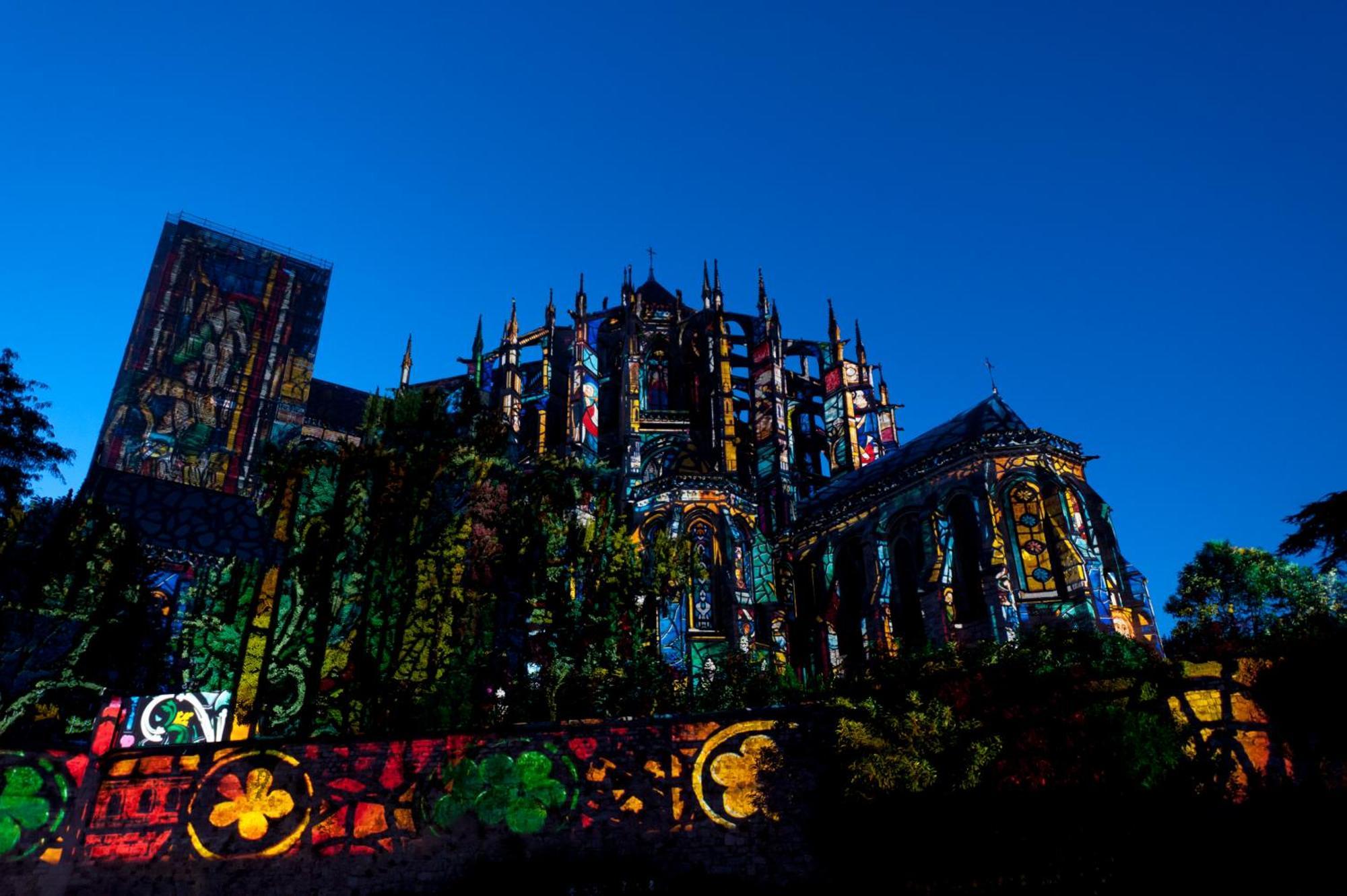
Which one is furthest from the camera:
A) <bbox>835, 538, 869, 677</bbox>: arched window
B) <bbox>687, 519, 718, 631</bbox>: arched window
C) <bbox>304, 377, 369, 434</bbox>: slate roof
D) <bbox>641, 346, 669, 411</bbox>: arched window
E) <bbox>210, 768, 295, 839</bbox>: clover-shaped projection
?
<bbox>304, 377, 369, 434</bbox>: slate roof

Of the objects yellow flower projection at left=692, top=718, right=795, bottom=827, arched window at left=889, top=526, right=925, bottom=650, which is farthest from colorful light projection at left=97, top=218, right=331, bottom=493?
yellow flower projection at left=692, top=718, right=795, bottom=827

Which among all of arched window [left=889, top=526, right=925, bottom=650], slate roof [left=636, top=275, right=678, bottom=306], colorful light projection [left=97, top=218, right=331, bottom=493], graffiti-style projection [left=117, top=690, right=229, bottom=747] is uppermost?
slate roof [left=636, top=275, right=678, bottom=306]

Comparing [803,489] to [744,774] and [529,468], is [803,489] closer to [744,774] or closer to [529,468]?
[529,468]

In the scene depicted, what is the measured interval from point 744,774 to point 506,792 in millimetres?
3441

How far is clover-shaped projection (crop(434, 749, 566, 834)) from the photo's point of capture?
12633 millimetres

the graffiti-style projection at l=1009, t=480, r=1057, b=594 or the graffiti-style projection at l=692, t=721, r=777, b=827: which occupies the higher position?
the graffiti-style projection at l=1009, t=480, r=1057, b=594

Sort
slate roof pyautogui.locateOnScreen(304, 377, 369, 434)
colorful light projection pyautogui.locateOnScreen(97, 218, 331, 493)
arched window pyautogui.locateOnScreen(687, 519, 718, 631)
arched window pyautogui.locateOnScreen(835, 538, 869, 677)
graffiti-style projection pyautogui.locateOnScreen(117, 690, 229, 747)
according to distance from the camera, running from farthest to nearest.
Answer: slate roof pyautogui.locateOnScreen(304, 377, 369, 434) → colorful light projection pyautogui.locateOnScreen(97, 218, 331, 493) → arched window pyautogui.locateOnScreen(687, 519, 718, 631) → arched window pyautogui.locateOnScreen(835, 538, 869, 677) → graffiti-style projection pyautogui.locateOnScreen(117, 690, 229, 747)

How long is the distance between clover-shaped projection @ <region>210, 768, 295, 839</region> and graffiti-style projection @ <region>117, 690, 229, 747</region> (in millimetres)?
7694

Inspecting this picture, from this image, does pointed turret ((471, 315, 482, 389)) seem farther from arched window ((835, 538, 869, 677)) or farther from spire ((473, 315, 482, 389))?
arched window ((835, 538, 869, 677))

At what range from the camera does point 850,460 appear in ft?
129

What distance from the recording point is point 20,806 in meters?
12.3

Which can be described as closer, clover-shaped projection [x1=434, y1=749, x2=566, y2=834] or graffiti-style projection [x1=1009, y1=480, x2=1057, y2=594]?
clover-shaped projection [x1=434, y1=749, x2=566, y2=834]

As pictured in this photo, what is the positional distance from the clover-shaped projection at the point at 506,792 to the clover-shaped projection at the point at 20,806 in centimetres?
541

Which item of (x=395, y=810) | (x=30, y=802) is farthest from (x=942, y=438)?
(x=30, y=802)
